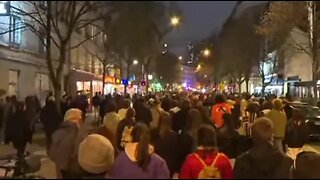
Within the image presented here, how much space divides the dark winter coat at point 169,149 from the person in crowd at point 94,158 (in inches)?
102

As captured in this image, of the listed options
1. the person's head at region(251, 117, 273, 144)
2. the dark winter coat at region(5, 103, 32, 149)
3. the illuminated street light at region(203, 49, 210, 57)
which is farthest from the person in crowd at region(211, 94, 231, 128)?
the person's head at region(251, 117, 273, 144)

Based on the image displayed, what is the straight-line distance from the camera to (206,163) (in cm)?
594

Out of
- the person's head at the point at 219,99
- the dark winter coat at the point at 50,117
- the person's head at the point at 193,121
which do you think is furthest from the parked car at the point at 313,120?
the dark winter coat at the point at 50,117

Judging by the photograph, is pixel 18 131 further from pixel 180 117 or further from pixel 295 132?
pixel 295 132

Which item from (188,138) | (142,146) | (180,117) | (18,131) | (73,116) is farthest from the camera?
(180,117)

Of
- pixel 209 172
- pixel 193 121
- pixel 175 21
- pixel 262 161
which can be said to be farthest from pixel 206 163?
pixel 193 121

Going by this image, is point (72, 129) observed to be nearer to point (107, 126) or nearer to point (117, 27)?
point (117, 27)

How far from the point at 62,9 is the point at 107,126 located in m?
4.07

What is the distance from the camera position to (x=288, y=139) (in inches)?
570

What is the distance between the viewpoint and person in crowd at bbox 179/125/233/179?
5.87 m

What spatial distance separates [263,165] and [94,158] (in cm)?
167

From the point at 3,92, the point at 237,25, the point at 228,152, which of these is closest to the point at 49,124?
the point at 237,25

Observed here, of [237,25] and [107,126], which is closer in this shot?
[237,25]

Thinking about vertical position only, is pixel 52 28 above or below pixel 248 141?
above
